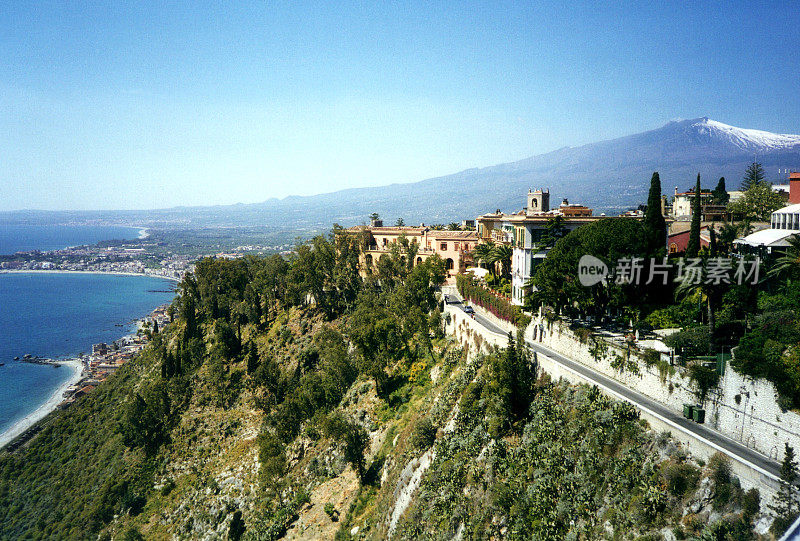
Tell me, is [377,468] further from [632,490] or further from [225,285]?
[225,285]

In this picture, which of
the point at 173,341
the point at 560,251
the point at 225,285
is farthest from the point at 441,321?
the point at 173,341

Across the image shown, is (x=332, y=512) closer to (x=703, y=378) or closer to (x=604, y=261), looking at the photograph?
(x=703, y=378)

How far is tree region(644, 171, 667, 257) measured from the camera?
114 ft

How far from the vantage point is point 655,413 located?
22156 mm

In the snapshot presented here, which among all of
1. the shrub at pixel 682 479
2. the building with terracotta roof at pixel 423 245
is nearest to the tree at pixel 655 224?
the shrub at pixel 682 479

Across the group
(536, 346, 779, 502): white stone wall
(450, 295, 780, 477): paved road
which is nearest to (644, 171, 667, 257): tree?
(450, 295, 780, 477): paved road

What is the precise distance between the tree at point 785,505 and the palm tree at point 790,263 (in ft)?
44.2

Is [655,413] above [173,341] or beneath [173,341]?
above

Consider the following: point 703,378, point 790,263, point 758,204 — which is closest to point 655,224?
point 790,263

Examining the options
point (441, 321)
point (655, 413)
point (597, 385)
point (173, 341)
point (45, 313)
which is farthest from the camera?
point (45, 313)

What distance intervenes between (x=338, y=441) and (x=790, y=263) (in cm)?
3227

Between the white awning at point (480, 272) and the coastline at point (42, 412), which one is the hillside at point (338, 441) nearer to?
the white awning at point (480, 272)

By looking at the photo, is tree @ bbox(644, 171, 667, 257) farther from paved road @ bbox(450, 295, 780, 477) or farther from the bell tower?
the bell tower

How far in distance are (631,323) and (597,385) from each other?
10.2m
